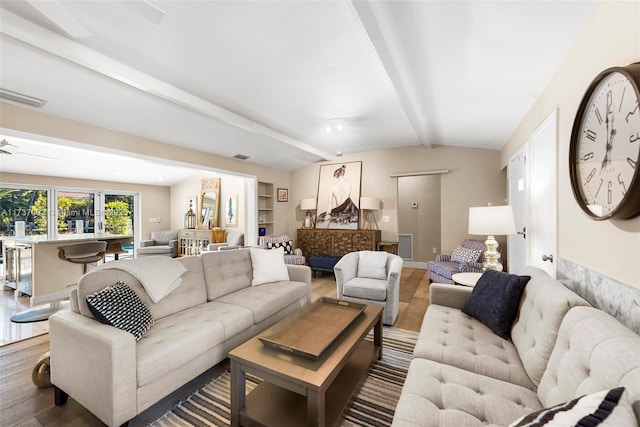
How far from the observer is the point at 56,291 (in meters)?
3.79

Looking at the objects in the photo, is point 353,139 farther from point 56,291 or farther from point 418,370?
point 56,291

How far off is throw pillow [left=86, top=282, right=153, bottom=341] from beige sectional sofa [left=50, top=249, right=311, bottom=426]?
0.18 feet

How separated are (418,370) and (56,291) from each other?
4991 millimetres

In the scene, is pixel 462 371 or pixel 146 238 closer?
pixel 462 371

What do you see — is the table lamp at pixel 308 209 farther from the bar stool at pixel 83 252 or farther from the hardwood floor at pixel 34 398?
the hardwood floor at pixel 34 398

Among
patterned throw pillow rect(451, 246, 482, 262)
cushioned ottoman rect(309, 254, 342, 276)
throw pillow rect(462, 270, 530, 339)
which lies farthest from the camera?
cushioned ottoman rect(309, 254, 342, 276)

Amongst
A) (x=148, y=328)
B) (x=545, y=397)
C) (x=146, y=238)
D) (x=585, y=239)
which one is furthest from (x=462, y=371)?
(x=146, y=238)

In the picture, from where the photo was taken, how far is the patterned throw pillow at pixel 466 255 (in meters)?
3.98

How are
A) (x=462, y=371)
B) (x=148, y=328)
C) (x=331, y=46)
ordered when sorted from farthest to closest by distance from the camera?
(x=331, y=46) → (x=148, y=328) → (x=462, y=371)

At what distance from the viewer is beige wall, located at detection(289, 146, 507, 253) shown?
4.66 meters

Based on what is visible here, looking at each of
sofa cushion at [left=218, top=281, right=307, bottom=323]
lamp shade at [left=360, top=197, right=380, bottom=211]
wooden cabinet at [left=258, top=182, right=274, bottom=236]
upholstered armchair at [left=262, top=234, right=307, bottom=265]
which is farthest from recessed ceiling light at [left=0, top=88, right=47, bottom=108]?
lamp shade at [left=360, top=197, right=380, bottom=211]

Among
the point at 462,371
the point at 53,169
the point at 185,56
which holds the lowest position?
the point at 462,371

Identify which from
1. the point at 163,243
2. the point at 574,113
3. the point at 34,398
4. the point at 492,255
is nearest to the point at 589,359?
the point at 574,113

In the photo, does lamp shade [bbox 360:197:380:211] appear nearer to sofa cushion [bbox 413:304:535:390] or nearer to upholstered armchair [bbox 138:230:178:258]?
sofa cushion [bbox 413:304:535:390]
